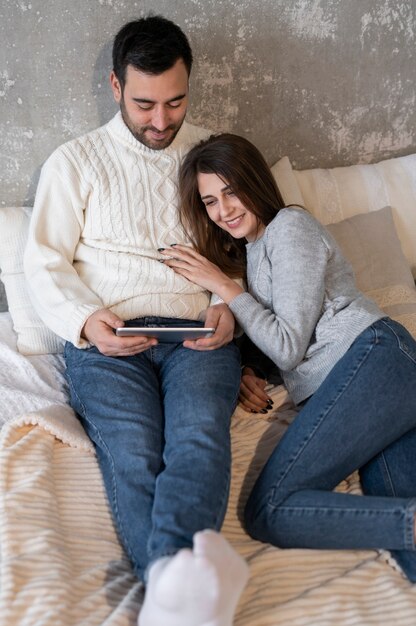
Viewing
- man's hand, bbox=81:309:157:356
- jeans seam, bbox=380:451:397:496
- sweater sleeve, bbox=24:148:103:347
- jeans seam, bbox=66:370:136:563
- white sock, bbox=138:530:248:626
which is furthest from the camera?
sweater sleeve, bbox=24:148:103:347

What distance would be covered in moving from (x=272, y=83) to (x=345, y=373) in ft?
3.60

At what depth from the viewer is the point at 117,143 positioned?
1.79 meters

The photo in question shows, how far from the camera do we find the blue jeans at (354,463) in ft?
4.32

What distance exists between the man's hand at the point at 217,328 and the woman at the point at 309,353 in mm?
41

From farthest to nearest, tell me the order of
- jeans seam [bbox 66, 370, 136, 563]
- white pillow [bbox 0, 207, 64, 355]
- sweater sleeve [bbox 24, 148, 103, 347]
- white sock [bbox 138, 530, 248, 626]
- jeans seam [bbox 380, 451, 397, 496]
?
white pillow [bbox 0, 207, 64, 355]
sweater sleeve [bbox 24, 148, 103, 347]
jeans seam [bbox 380, 451, 397, 496]
jeans seam [bbox 66, 370, 136, 563]
white sock [bbox 138, 530, 248, 626]

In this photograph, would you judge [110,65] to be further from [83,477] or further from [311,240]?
[83,477]

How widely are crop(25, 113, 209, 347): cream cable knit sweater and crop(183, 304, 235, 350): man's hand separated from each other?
86 mm

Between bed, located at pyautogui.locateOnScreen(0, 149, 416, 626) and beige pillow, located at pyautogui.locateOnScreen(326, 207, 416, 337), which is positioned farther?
beige pillow, located at pyautogui.locateOnScreen(326, 207, 416, 337)

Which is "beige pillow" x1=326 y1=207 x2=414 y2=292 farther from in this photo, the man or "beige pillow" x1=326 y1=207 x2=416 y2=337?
the man

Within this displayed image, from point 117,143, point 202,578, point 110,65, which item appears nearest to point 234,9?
point 110,65

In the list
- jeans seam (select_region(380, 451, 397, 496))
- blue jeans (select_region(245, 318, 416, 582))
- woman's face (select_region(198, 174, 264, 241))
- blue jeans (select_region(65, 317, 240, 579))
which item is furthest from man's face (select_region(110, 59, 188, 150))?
jeans seam (select_region(380, 451, 397, 496))

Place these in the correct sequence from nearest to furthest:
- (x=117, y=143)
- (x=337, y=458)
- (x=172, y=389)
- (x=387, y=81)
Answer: (x=337, y=458), (x=172, y=389), (x=117, y=143), (x=387, y=81)

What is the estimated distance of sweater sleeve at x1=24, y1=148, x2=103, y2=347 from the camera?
65.6 inches

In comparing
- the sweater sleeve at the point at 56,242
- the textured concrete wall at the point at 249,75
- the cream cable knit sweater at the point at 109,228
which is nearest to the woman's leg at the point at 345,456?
the cream cable knit sweater at the point at 109,228
